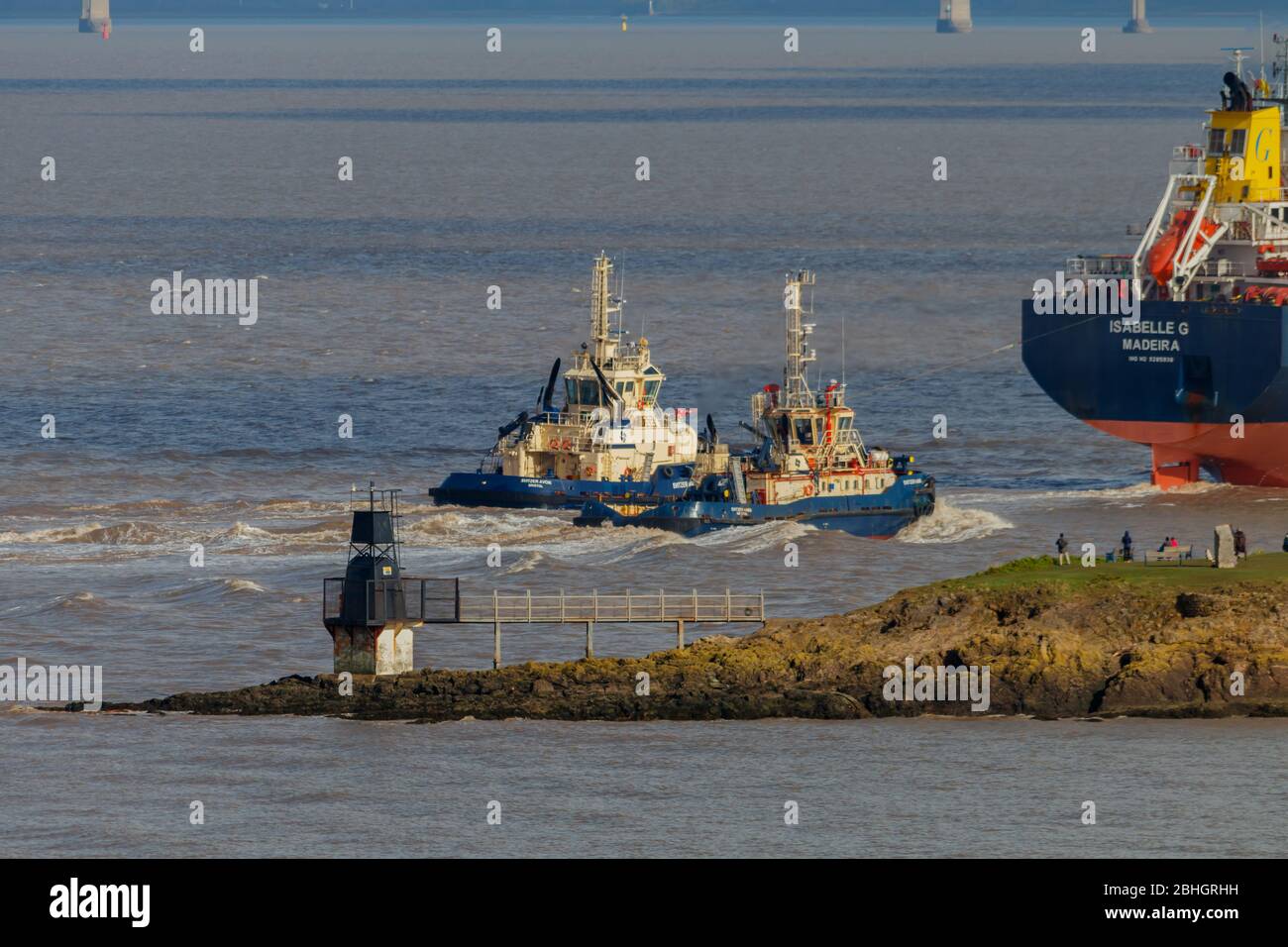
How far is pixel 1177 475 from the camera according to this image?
308 ft

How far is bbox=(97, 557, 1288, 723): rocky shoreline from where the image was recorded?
57406mm

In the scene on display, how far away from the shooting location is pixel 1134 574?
61594 millimetres

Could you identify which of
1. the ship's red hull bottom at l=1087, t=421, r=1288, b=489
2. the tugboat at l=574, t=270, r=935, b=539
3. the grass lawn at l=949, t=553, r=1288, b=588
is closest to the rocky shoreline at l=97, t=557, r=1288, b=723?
the grass lawn at l=949, t=553, r=1288, b=588

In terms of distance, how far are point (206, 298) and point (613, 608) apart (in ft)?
295

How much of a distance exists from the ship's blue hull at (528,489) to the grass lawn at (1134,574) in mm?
23907

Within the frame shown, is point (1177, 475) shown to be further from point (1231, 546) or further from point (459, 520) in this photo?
point (1231, 546)

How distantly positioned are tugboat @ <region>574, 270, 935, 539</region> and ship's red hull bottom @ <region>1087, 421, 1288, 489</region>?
36.2ft

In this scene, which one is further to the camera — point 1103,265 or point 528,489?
point 1103,265

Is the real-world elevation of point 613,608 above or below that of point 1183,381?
below

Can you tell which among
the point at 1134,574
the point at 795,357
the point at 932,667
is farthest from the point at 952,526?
the point at 932,667

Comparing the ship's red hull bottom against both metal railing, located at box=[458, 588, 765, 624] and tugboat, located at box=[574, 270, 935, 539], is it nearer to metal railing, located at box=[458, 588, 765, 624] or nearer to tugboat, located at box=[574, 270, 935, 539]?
tugboat, located at box=[574, 270, 935, 539]

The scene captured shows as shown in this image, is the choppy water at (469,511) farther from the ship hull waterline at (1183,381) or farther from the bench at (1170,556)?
the bench at (1170,556)

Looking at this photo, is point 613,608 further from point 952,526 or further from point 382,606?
point 952,526

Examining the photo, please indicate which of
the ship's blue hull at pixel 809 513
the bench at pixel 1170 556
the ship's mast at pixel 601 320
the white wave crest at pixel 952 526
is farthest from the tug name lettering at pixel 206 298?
the bench at pixel 1170 556
